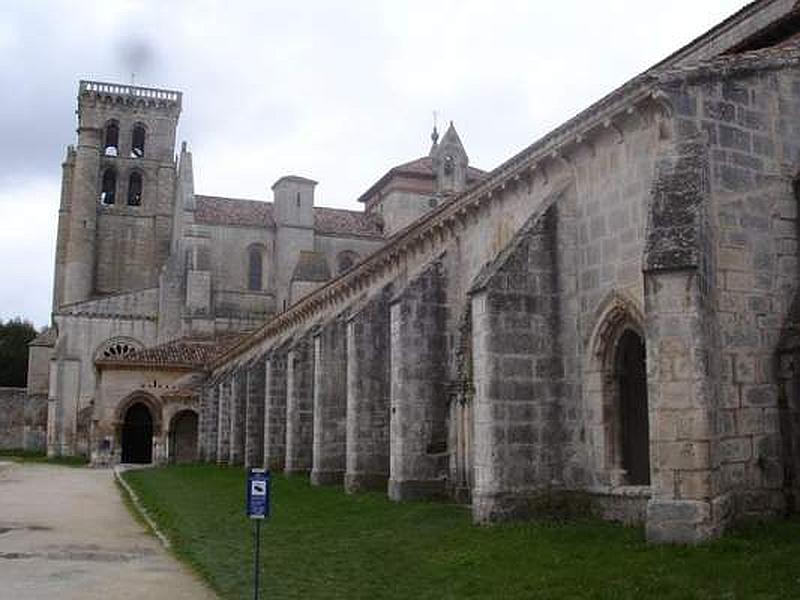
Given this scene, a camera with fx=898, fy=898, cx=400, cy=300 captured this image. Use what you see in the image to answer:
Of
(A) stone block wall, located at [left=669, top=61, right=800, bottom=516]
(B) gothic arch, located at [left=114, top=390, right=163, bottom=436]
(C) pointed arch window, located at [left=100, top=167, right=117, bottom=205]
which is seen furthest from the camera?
(C) pointed arch window, located at [left=100, top=167, right=117, bottom=205]

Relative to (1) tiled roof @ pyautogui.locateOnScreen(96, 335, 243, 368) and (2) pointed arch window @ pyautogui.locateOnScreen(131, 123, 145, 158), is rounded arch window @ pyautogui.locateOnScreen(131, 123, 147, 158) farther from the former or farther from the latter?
(1) tiled roof @ pyautogui.locateOnScreen(96, 335, 243, 368)

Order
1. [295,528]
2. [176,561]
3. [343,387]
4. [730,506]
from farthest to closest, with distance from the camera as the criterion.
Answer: [343,387] → [295,528] → [176,561] → [730,506]

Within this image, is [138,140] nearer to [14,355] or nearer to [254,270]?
[254,270]

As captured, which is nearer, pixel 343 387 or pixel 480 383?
pixel 480 383

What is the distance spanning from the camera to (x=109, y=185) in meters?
64.1

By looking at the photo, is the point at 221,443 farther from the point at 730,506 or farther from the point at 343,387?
the point at 730,506

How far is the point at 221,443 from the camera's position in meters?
37.2

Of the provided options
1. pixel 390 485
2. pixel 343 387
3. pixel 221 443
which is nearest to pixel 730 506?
pixel 390 485

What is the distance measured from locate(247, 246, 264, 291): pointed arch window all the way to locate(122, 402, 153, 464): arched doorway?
1076cm

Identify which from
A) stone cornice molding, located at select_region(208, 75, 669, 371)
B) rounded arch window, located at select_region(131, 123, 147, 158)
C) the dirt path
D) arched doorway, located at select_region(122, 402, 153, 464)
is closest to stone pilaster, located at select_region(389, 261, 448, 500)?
stone cornice molding, located at select_region(208, 75, 669, 371)

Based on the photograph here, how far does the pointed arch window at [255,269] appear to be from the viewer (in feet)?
175

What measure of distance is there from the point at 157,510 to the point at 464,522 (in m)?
7.64

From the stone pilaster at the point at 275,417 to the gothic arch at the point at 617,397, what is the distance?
1756 cm

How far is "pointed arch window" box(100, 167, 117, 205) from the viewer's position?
63750 mm
